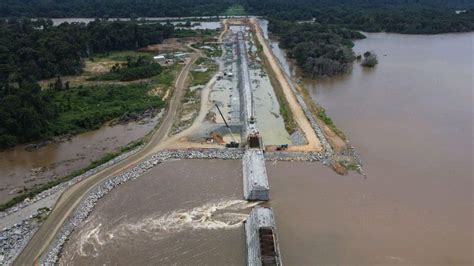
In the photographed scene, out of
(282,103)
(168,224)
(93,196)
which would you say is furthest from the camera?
(282,103)

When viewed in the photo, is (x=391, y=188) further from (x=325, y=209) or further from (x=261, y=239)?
(x=261, y=239)

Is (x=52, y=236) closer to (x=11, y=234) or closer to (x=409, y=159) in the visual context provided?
(x=11, y=234)

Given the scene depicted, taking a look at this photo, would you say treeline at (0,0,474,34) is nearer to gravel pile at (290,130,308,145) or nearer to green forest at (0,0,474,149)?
green forest at (0,0,474,149)

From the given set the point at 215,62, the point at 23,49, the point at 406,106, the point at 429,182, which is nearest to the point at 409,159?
the point at 429,182

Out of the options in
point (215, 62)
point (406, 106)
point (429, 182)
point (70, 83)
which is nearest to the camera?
point (429, 182)

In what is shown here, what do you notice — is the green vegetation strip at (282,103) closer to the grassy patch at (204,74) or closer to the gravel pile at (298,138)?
the gravel pile at (298,138)

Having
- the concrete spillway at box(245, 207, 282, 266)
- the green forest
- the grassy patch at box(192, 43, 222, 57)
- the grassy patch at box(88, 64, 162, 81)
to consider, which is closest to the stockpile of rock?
the concrete spillway at box(245, 207, 282, 266)

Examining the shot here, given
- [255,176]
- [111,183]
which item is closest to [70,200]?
[111,183]
